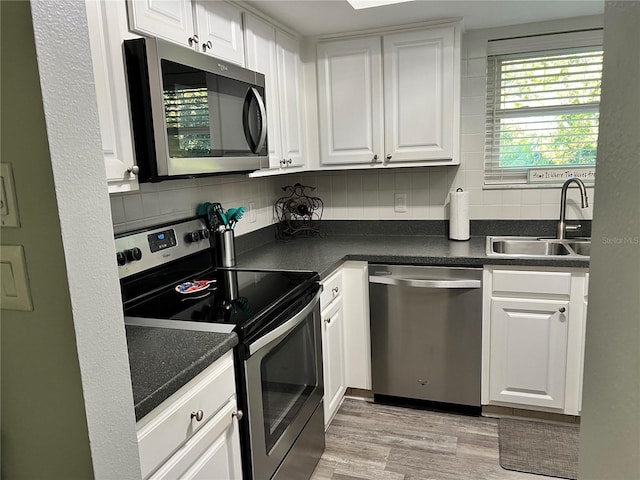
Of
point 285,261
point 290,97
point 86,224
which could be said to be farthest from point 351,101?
point 86,224

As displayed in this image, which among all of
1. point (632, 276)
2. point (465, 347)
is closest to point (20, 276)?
point (632, 276)

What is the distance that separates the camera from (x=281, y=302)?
5.73ft

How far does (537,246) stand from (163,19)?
231 centimetres

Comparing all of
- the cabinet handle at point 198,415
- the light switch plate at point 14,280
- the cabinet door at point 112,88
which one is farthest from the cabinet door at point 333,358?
the light switch plate at point 14,280

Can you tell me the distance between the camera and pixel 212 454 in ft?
4.50

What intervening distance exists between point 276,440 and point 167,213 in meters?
1.07

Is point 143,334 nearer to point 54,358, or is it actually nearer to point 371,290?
point 54,358

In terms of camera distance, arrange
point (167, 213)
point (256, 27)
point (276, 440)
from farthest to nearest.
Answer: point (256, 27) → point (167, 213) → point (276, 440)

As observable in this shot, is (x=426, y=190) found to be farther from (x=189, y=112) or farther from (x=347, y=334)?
(x=189, y=112)

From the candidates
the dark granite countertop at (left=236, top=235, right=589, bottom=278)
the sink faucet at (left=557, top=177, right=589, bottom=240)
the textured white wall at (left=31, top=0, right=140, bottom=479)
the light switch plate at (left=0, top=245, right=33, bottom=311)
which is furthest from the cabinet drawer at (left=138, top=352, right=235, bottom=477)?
the sink faucet at (left=557, top=177, right=589, bottom=240)

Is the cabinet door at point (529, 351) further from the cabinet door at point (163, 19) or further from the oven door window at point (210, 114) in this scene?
the cabinet door at point (163, 19)

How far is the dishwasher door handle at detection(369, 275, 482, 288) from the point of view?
245 centimetres

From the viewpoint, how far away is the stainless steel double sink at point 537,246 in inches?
106

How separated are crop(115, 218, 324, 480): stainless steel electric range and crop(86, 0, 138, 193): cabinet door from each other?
0.37 m
